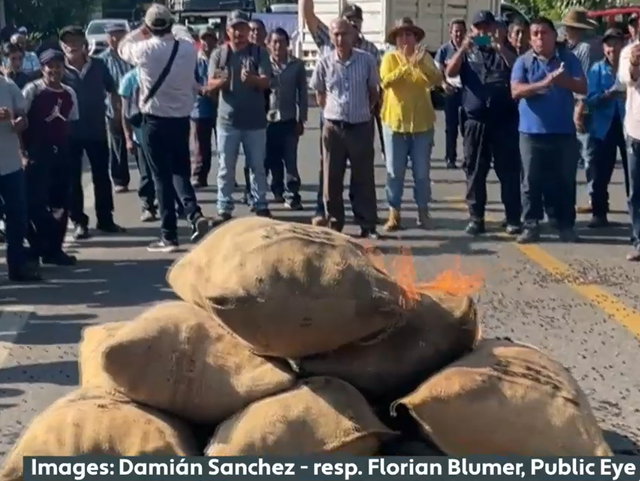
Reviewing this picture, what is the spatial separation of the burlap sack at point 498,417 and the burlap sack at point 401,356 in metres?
0.17

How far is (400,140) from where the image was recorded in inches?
454

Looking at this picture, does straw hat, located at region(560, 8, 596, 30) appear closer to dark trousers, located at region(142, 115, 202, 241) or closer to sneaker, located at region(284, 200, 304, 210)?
sneaker, located at region(284, 200, 304, 210)

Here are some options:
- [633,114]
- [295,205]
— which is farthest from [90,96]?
[633,114]

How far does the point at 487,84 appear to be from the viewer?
11.1 meters

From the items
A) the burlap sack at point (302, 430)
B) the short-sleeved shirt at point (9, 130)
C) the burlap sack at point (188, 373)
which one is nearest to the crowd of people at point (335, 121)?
the short-sleeved shirt at point (9, 130)

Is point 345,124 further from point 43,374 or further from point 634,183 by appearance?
point 43,374

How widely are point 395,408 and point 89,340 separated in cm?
137

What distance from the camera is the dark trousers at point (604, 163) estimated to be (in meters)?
12.0

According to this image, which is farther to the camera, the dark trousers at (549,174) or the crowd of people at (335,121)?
the dark trousers at (549,174)

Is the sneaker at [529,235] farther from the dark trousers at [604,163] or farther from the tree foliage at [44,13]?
the tree foliage at [44,13]

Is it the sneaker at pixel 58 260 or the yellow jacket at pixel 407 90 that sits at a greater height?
the yellow jacket at pixel 407 90

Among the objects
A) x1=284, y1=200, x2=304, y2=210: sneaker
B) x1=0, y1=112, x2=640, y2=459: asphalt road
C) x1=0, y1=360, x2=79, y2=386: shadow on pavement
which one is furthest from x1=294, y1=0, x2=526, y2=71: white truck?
x1=0, y1=360, x2=79, y2=386: shadow on pavement

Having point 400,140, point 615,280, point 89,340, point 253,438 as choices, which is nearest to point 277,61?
point 400,140

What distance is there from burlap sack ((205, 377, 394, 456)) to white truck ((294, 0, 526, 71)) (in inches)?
940
